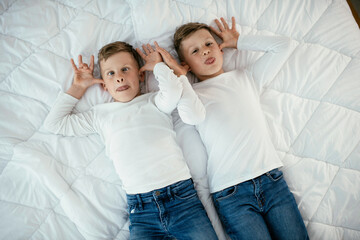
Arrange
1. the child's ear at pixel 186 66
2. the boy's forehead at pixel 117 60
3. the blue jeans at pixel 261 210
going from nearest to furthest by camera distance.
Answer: the blue jeans at pixel 261 210 → the boy's forehead at pixel 117 60 → the child's ear at pixel 186 66

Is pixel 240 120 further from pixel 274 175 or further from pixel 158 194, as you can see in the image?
pixel 158 194

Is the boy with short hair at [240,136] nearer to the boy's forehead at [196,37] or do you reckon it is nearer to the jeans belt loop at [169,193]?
the boy's forehead at [196,37]

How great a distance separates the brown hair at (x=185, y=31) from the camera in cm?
120

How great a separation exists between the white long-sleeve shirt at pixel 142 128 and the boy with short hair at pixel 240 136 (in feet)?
0.45

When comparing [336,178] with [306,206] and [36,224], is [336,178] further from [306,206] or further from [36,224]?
[36,224]

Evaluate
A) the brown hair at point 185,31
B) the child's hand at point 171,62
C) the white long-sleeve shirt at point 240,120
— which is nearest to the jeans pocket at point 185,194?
the white long-sleeve shirt at point 240,120

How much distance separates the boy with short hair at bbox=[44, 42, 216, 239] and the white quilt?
2.8 inches

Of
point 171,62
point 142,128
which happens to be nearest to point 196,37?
point 171,62

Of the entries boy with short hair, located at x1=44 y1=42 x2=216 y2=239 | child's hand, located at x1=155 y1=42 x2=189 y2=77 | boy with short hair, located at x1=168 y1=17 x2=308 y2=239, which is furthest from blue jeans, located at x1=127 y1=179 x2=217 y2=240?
child's hand, located at x1=155 y1=42 x2=189 y2=77

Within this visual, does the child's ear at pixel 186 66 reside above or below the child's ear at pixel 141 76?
above

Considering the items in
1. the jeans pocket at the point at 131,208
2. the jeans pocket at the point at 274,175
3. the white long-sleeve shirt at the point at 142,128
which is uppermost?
the white long-sleeve shirt at the point at 142,128

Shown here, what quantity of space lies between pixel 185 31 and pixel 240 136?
0.56 metres

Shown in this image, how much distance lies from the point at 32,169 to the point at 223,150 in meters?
0.84

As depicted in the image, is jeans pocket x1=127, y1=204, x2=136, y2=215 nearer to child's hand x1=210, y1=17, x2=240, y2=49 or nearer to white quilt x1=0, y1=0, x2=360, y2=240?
white quilt x1=0, y1=0, x2=360, y2=240
